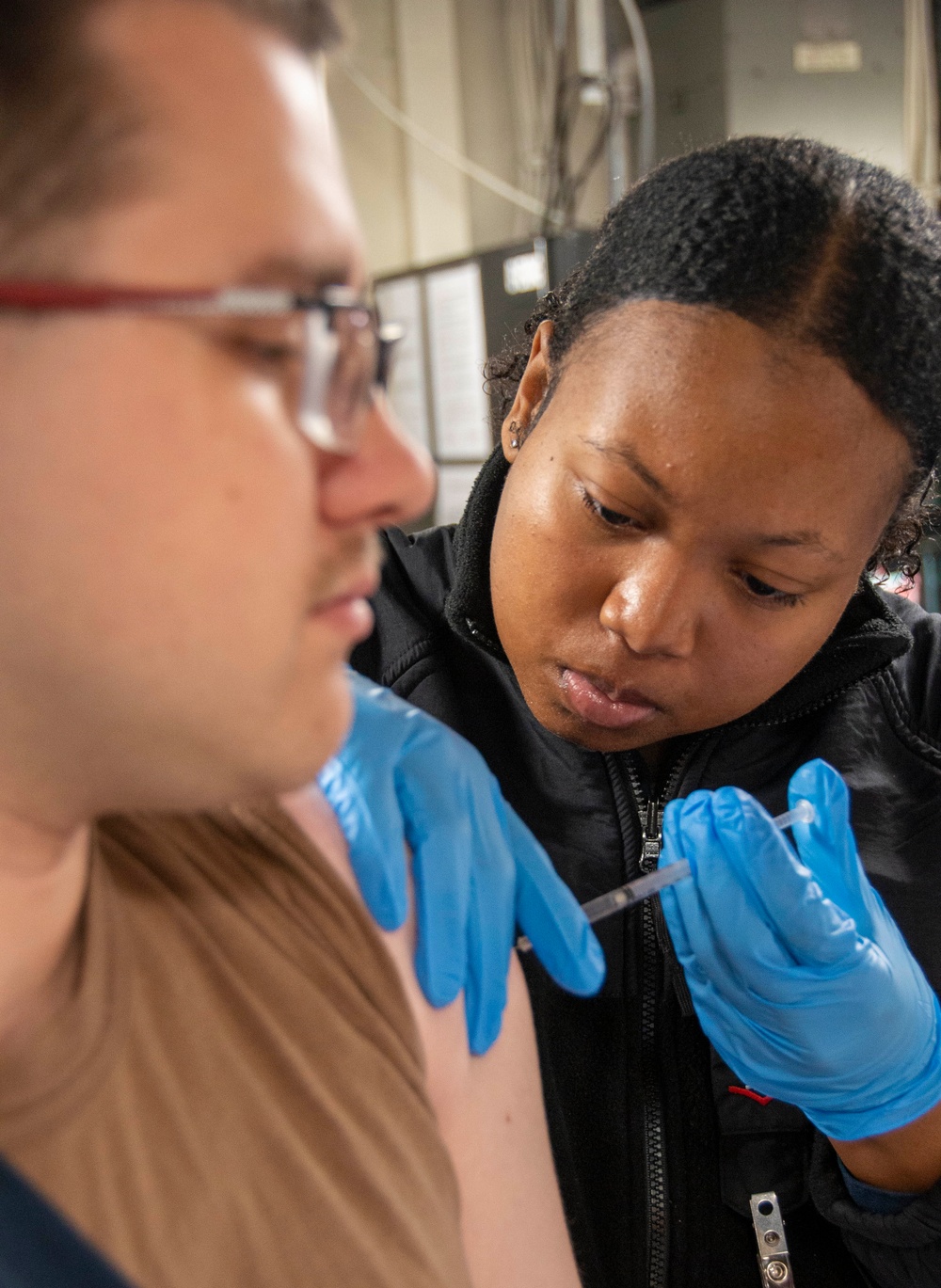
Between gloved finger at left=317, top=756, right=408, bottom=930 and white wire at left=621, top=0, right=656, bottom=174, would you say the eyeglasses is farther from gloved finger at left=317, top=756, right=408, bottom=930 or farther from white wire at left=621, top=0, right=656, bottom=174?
white wire at left=621, top=0, right=656, bottom=174

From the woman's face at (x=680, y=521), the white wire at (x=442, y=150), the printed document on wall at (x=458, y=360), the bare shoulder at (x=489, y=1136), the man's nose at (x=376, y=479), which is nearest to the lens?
the man's nose at (x=376, y=479)

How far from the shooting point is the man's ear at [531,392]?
130cm

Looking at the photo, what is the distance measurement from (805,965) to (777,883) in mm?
117

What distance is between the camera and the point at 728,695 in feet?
3.96

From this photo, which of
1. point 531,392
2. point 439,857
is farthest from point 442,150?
point 439,857

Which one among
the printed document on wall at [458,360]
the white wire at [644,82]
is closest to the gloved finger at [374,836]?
the printed document on wall at [458,360]

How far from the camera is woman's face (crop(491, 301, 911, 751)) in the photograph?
1048 millimetres

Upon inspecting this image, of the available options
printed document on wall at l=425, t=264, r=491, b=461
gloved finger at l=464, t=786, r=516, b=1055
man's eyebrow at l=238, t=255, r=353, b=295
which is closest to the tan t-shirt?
gloved finger at l=464, t=786, r=516, b=1055

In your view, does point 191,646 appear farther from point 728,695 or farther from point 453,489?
point 453,489

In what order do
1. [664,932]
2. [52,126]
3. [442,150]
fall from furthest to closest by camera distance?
[442,150], [664,932], [52,126]

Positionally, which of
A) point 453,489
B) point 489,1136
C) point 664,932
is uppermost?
point 489,1136

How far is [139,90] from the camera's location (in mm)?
573

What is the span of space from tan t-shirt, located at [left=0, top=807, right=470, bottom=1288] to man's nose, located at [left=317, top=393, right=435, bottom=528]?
260 millimetres

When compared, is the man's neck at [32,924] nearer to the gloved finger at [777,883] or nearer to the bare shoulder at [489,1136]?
the bare shoulder at [489,1136]
